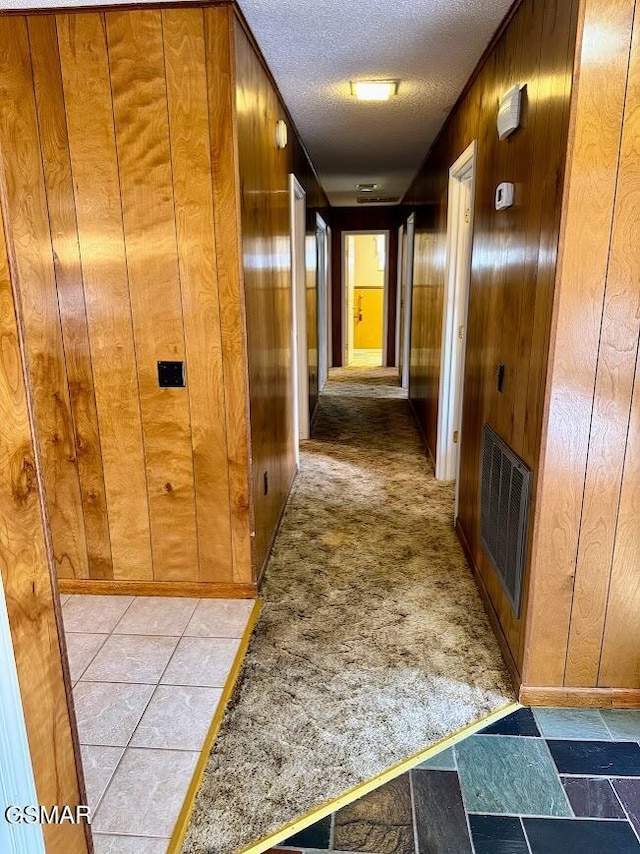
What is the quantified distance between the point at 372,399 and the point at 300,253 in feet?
8.58

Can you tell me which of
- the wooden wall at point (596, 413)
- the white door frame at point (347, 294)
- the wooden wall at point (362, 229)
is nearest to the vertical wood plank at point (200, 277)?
the wooden wall at point (596, 413)

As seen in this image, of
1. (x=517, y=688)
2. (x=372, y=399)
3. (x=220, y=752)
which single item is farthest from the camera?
(x=372, y=399)

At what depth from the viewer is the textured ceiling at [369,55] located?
2.12m

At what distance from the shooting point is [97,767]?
1700 mm

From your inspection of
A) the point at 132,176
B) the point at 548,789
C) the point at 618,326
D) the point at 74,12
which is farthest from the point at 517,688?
the point at 74,12

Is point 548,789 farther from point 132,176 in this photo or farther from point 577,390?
point 132,176

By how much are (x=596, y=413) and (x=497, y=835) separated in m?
1.17

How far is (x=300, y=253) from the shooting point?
4.55 metres

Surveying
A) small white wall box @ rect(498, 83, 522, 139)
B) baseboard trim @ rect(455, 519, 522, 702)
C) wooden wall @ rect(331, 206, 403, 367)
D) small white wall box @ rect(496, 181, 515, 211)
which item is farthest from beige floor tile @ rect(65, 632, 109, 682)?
wooden wall @ rect(331, 206, 403, 367)

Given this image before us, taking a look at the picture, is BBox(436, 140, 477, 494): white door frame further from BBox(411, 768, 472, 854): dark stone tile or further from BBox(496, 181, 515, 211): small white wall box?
BBox(411, 768, 472, 854): dark stone tile

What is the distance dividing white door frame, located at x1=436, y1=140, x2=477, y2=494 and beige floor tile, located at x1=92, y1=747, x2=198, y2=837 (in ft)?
6.92

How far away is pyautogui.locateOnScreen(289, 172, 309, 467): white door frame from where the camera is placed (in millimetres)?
3941

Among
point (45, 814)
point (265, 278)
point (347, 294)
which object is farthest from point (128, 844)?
point (347, 294)

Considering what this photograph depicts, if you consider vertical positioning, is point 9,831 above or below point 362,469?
above
